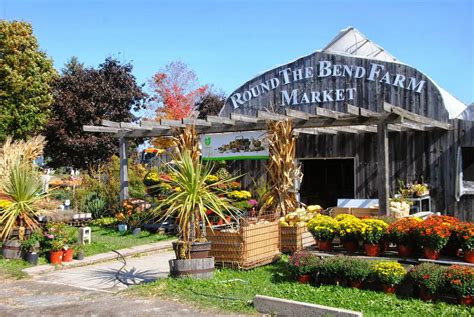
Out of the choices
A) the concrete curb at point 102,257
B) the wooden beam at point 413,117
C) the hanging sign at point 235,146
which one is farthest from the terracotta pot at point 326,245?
the hanging sign at point 235,146

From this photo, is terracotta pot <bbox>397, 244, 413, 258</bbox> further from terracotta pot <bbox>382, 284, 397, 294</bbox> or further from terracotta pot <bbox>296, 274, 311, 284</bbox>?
terracotta pot <bbox>296, 274, 311, 284</bbox>

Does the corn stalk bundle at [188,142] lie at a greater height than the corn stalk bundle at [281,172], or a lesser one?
greater

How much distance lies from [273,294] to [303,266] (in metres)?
0.75

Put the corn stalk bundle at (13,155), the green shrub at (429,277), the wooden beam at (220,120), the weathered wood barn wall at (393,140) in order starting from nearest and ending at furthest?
the green shrub at (429,277), the corn stalk bundle at (13,155), the wooden beam at (220,120), the weathered wood barn wall at (393,140)

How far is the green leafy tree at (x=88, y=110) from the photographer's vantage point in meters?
20.3

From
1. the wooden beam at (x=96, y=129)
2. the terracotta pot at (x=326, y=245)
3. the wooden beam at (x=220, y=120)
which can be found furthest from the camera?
the wooden beam at (x=96, y=129)

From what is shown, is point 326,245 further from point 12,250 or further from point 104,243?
point 12,250

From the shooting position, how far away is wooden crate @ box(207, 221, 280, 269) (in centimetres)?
819

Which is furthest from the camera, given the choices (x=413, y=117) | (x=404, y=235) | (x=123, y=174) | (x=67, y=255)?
(x=123, y=174)

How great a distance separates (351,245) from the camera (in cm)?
788

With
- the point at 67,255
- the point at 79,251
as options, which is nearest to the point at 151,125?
the point at 79,251

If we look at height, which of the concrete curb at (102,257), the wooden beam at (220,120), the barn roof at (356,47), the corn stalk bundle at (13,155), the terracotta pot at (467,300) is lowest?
the concrete curb at (102,257)

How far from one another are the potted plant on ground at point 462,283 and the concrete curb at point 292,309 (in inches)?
56.8

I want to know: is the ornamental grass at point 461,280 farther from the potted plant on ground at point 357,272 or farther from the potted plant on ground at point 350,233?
the potted plant on ground at point 350,233
